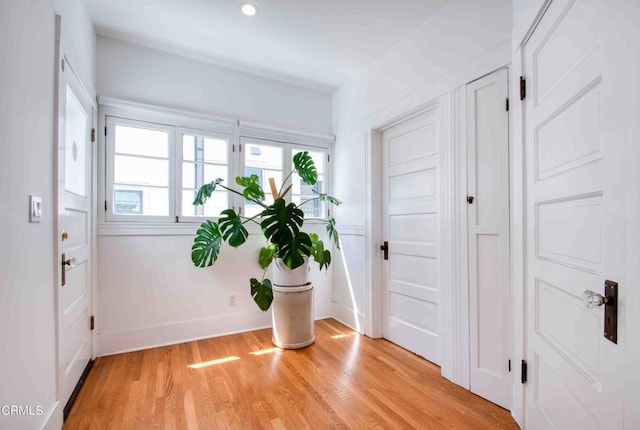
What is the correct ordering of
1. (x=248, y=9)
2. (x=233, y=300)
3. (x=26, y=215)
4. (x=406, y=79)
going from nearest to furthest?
1. (x=26, y=215)
2. (x=248, y=9)
3. (x=406, y=79)
4. (x=233, y=300)

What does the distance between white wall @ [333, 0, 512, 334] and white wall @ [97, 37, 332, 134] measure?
0.38 m

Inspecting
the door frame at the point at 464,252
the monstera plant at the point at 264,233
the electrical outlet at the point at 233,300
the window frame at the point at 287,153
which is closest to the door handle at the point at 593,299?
the door frame at the point at 464,252

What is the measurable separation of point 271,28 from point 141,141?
1.50 metres

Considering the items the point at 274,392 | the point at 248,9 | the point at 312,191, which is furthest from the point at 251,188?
the point at 274,392

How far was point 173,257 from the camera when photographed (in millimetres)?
2727

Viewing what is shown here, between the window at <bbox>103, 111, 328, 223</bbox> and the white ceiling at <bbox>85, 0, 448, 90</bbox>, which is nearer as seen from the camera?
the white ceiling at <bbox>85, 0, 448, 90</bbox>

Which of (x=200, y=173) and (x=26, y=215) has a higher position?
(x=200, y=173)

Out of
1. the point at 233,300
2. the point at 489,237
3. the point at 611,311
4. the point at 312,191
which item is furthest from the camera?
the point at 312,191

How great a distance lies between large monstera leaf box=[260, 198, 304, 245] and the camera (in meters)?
2.47

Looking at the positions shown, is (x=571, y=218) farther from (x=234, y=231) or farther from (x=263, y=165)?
(x=263, y=165)

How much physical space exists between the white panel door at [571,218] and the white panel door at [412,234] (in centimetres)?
92

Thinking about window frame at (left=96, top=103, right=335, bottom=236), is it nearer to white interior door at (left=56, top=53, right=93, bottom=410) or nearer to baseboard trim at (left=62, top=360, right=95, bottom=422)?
white interior door at (left=56, top=53, right=93, bottom=410)

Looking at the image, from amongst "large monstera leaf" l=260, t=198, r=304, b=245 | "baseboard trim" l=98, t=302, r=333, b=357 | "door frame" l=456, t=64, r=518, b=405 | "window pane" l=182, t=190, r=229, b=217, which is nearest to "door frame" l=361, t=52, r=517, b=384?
"door frame" l=456, t=64, r=518, b=405

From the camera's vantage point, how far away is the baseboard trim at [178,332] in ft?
8.11
